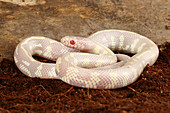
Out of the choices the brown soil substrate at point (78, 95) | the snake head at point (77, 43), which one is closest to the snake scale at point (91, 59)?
the snake head at point (77, 43)

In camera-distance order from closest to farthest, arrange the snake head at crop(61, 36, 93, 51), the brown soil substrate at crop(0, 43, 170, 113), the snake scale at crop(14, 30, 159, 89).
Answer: the brown soil substrate at crop(0, 43, 170, 113) → the snake scale at crop(14, 30, 159, 89) → the snake head at crop(61, 36, 93, 51)

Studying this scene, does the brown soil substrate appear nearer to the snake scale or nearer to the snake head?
the snake scale

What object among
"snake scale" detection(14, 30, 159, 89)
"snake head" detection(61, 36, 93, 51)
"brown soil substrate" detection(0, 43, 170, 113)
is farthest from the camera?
"snake head" detection(61, 36, 93, 51)

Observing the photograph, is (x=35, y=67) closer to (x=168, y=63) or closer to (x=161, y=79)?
(x=161, y=79)

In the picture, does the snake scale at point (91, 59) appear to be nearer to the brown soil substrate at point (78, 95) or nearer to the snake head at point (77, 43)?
the snake head at point (77, 43)

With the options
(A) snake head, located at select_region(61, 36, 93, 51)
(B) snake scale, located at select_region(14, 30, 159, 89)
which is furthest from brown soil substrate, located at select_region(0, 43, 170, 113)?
(A) snake head, located at select_region(61, 36, 93, 51)
